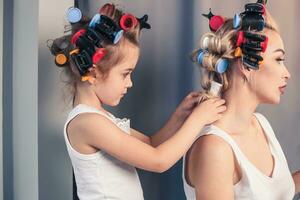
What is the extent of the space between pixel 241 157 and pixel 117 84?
31 centimetres

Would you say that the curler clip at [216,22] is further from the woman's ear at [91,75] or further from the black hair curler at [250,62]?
the woman's ear at [91,75]

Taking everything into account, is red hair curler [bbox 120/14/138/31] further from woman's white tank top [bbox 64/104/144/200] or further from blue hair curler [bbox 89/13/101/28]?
woman's white tank top [bbox 64/104/144/200]

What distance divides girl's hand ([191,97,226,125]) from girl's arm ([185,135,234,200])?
0.04m

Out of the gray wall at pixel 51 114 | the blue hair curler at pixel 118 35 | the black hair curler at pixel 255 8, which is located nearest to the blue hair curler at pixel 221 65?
the black hair curler at pixel 255 8

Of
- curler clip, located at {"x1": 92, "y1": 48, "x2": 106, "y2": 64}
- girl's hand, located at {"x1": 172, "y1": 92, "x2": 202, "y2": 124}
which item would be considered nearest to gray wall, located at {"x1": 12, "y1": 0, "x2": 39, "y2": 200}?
curler clip, located at {"x1": 92, "y1": 48, "x2": 106, "y2": 64}

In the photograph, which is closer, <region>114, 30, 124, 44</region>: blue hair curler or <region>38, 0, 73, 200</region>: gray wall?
<region>114, 30, 124, 44</region>: blue hair curler

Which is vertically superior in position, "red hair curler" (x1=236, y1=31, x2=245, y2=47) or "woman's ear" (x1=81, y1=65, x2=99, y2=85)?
"red hair curler" (x1=236, y1=31, x2=245, y2=47)

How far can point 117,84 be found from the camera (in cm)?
101

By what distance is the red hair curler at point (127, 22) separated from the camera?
38.8 inches

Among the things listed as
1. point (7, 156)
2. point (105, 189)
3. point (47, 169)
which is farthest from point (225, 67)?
point (7, 156)

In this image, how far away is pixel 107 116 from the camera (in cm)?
103

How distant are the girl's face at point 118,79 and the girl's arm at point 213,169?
8.5 inches

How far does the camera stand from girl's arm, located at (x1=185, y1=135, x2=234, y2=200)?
0.94 m

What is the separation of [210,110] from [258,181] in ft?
0.60
